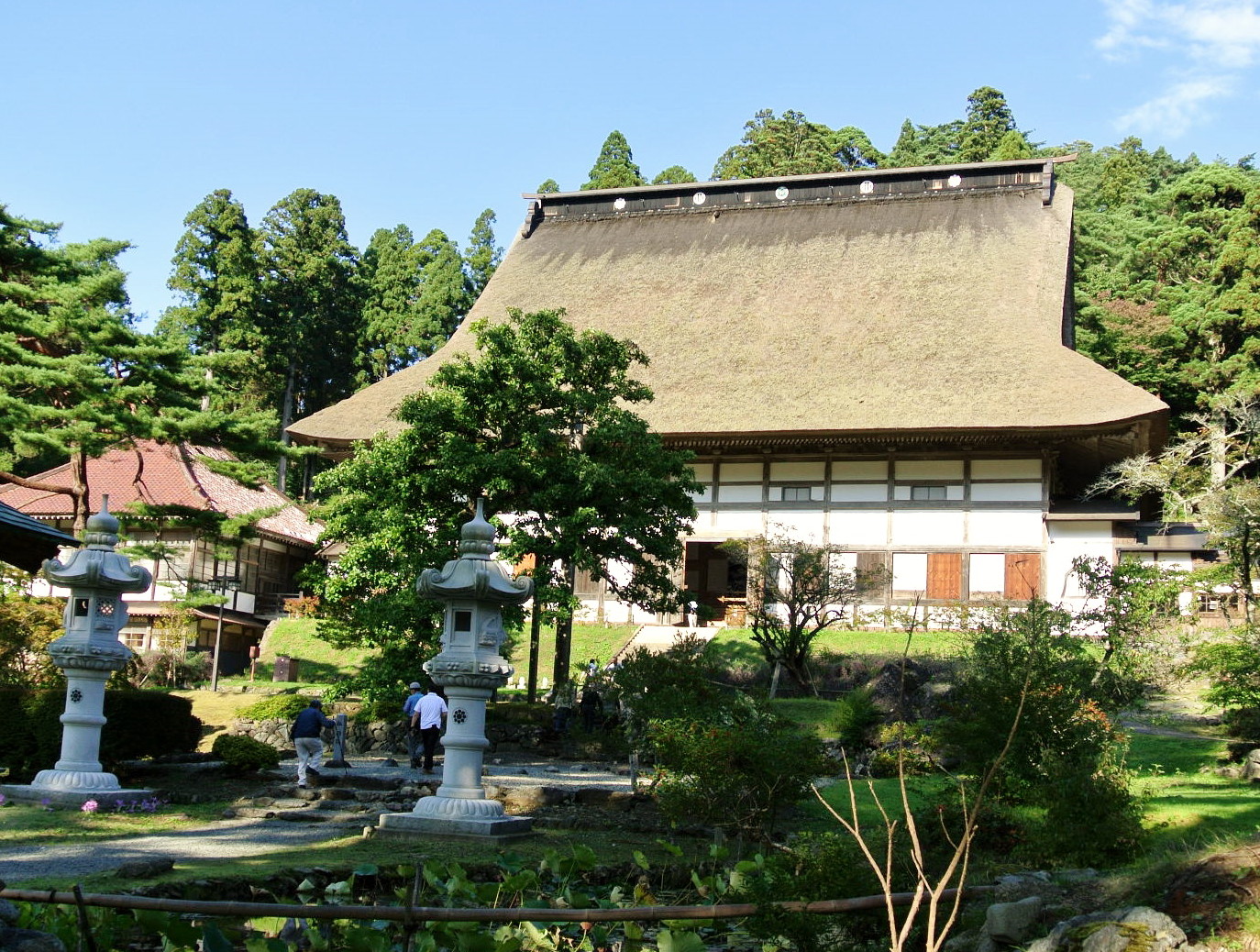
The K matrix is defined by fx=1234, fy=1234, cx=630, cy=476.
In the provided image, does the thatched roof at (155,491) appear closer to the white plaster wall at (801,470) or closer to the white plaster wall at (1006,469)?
the white plaster wall at (801,470)

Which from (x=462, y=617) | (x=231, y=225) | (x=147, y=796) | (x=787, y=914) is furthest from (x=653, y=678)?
(x=231, y=225)

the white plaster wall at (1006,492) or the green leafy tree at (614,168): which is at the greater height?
the green leafy tree at (614,168)

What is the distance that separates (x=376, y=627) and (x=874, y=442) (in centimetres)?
1393

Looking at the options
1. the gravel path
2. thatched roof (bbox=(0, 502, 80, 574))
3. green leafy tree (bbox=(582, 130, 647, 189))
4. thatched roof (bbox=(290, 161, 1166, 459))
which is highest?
green leafy tree (bbox=(582, 130, 647, 189))

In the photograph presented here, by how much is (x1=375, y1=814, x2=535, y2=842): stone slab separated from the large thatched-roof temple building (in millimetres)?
15658

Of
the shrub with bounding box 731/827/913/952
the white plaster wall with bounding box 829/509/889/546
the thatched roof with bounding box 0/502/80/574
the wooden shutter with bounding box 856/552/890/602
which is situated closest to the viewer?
the shrub with bounding box 731/827/913/952

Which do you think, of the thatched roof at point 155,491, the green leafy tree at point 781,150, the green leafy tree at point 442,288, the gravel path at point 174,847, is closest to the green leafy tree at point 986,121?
the green leafy tree at point 781,150

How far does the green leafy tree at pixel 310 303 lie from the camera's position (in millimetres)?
46781

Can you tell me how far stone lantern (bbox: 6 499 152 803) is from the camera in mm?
13305

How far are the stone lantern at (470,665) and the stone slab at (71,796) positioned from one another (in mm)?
3346

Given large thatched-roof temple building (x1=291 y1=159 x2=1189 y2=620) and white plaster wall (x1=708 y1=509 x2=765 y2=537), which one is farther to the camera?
white plaster wall (x1=708 y1=509 x2=765 y2=537)

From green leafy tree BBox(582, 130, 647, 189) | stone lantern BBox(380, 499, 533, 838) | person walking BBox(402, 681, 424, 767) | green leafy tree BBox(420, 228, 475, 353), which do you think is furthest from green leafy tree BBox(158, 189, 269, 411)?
stone lantern BBox(380, 499, 533, 838)

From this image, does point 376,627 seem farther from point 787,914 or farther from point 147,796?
point 787,914

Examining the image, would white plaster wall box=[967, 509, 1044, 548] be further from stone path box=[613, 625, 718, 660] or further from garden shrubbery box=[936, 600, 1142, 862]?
garden shrubbery box=[936, 600, 1142, 862]
